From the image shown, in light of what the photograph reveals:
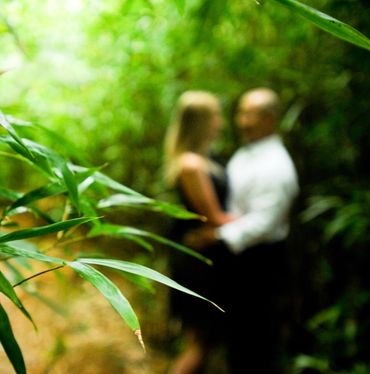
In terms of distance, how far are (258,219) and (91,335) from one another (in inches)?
44.8

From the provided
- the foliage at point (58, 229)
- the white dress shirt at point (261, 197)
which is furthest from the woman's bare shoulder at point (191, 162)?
the foliage at point (58, 229)

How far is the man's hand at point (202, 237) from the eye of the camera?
138 cm

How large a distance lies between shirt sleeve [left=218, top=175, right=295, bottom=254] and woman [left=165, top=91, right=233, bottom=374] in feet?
0.15

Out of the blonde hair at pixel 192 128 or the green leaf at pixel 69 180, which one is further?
the blonde hair at pixel 192 128

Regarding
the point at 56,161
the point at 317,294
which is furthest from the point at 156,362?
the point at 56,161

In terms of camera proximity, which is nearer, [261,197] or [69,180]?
[69,180]

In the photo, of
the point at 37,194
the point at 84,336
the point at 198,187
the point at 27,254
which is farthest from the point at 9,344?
the point at 84,336

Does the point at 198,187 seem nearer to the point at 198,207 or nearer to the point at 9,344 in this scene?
the point at 198,207

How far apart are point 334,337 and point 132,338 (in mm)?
952

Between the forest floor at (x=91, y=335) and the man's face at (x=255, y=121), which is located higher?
the man's face at (x=255, y=121)

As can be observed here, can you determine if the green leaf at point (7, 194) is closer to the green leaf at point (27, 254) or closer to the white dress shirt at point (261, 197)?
the green leaf at point (27, 254)

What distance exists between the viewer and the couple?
54.5 inches

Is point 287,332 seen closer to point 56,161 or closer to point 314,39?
point 314,39

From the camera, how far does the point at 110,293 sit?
40cm
